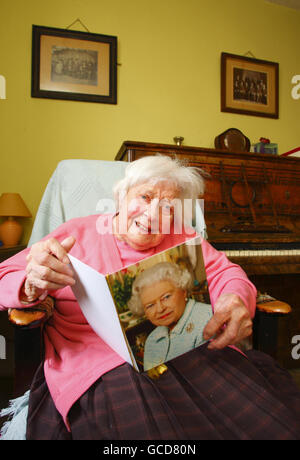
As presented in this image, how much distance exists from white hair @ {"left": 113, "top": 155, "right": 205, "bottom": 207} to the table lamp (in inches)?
44.9

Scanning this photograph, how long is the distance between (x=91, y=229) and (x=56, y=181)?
1.43 ft

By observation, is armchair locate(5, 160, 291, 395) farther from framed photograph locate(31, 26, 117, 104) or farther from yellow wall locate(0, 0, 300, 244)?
framed photograph locate(31, 26, 117, 104)

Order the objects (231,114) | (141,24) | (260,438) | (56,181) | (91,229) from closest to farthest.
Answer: (260,438)
(91,229)
(56,181)
(141,24)
(231,114)

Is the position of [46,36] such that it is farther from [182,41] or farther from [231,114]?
[231,114]

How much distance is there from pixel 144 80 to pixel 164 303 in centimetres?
214

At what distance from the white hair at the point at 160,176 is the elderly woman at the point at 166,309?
0.42 meters

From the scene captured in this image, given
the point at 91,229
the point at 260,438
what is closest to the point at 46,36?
the point at 91,229

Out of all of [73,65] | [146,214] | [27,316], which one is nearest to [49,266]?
[27,316]

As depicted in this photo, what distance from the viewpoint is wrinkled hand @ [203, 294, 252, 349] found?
2.32 ft

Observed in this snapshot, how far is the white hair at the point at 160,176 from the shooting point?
920 millimetres

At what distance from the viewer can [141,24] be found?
2215 millimetres
